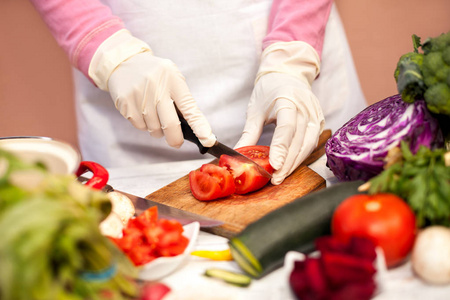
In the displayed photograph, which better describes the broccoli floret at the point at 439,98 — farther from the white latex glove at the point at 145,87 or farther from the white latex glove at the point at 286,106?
the white latex glove at the point at 145,87

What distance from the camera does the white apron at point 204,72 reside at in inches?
81.9

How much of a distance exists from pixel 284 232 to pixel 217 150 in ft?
2.48

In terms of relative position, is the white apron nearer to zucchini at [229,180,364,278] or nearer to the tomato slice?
the tomato slice

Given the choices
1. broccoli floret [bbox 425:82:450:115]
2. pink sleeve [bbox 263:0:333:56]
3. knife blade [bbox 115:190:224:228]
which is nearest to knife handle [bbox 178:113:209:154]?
knife blade [bbox 115:190:224:228]

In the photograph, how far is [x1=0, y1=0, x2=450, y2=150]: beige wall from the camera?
312 cm

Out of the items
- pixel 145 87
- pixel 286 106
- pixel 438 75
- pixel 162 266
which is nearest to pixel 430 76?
pixel 438 75

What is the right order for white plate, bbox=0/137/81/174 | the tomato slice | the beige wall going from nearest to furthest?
white plate, bbox=0/137/81/174 < the tomato slice < the beige wall

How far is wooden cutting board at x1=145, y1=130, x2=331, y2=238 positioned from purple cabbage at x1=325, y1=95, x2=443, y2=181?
165mm

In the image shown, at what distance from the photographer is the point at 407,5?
3.21m

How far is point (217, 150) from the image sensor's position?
1.82m

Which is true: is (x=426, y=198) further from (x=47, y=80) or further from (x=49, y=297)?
(x=47, y=80)

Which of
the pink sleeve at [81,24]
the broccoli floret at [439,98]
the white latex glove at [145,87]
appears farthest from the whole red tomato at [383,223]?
the pink sleeve at [81,24]

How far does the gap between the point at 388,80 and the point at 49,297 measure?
319 centimetres

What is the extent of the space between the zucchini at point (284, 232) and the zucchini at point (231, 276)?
33mm
